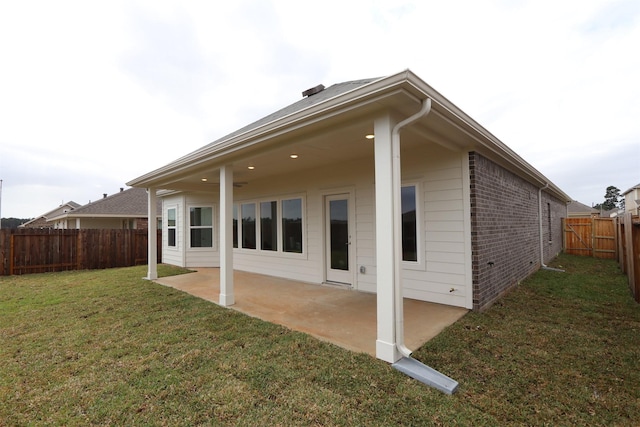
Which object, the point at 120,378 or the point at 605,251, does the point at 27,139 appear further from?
the point at 605,251

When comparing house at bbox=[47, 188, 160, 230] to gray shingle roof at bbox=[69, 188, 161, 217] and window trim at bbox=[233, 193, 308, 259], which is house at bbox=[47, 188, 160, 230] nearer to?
gray shingle roof at bbox=[69, 188, 161, 217]

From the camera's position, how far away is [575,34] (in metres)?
6.41

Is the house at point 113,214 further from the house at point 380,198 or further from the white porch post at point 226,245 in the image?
the white porch post at point 226,245

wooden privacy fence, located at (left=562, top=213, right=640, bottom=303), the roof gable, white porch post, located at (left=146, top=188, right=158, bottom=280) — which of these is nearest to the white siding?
white porch post, located at (left=146, top=188, right=158, bottom=280)

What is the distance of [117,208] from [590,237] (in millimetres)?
22787

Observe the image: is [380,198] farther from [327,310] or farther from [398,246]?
[327,310]

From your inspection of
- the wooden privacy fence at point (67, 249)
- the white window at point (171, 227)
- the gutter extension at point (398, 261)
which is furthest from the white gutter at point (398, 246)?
the wooden privacy fence at point (67, 249)

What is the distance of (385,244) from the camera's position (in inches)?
114

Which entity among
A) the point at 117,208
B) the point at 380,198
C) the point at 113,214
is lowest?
the point at 380,198

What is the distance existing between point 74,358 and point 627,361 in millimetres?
5897

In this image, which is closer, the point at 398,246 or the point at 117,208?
the point at 398,246

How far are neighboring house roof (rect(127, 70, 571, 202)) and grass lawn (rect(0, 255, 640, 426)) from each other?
261 cm

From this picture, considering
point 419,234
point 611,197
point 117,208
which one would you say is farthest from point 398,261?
point 611,197

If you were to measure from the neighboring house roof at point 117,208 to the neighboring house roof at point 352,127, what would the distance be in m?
11.2
